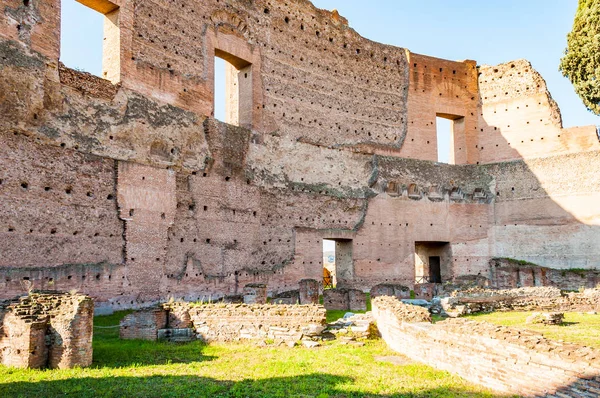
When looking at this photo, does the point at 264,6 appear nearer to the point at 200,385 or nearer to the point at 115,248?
the point at 115,248

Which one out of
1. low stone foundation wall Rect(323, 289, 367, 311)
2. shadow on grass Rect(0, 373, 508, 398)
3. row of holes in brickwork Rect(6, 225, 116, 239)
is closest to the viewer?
shadow on grass Rect(0, 373, 508, 398)

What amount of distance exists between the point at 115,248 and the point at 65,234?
1.29 meters

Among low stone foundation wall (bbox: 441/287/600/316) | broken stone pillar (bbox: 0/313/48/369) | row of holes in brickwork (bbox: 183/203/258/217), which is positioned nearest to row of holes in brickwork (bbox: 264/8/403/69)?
row of holes in brickwork (bbox: 183/203/258/217)

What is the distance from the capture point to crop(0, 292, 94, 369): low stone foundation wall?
6.48 meters

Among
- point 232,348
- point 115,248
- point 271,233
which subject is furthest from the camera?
point 271,233

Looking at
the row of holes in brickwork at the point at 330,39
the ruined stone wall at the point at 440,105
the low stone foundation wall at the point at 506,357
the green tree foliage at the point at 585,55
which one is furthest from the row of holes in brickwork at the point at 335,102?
the low stone foundation wall at the point at 506,357

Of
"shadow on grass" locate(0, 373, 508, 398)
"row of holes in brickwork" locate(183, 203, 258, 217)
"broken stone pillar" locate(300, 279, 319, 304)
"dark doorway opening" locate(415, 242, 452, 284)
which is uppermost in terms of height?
"row of holes in brickwork" locate(183, 203, 258, 217)

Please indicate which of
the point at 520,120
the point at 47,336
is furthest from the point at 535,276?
the point at 47,336

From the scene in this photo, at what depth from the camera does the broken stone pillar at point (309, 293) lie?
13.3m

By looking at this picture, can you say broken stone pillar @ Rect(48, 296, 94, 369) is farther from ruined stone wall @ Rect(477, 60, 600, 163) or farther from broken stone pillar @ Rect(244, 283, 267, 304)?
ruined stone wall @ Rect(477, 60, 600, 163)

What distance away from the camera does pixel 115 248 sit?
12.9m

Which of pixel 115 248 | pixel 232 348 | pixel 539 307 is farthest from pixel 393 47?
pixel 232 348

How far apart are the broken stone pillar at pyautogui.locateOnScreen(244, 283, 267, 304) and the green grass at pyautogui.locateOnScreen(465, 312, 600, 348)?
15.3ft

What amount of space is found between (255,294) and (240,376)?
614 centimetres
